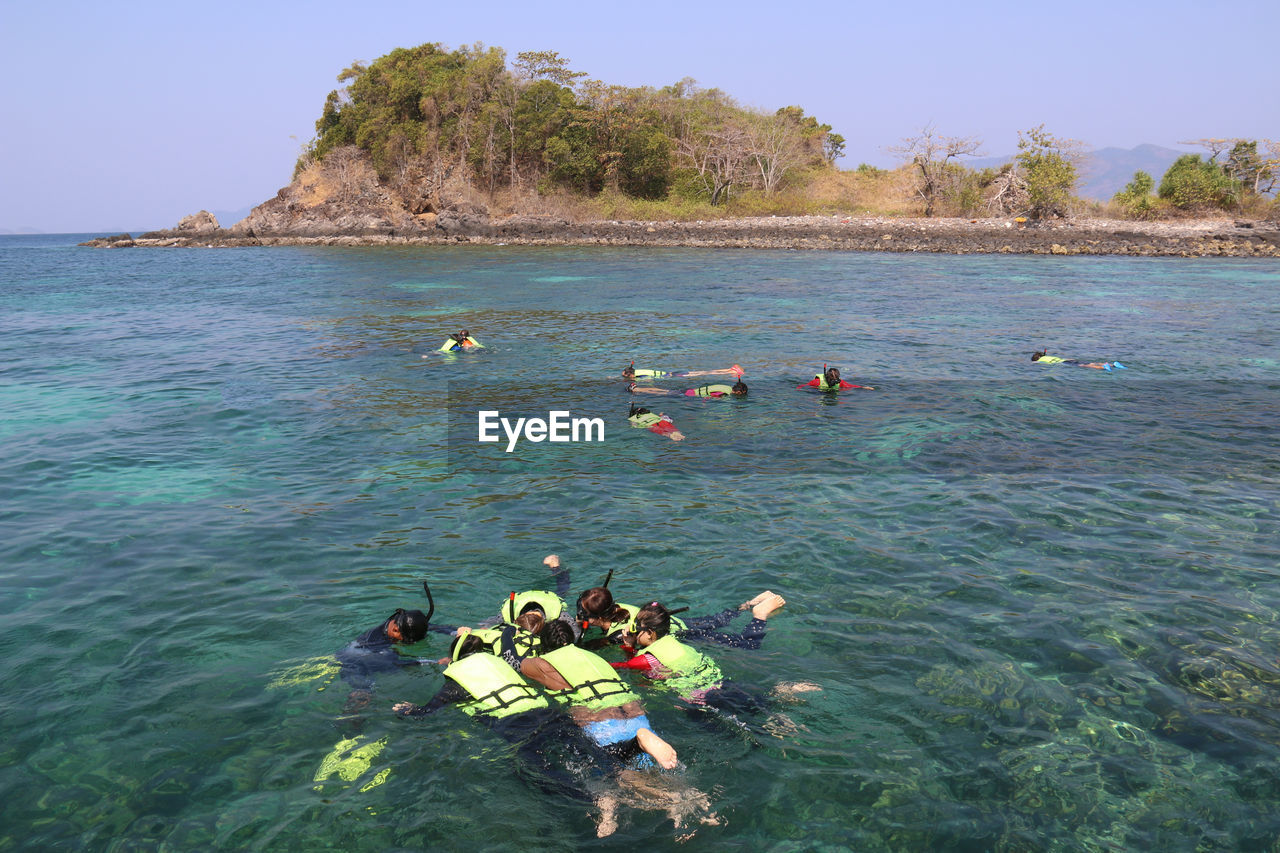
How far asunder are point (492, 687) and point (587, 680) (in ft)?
2.61

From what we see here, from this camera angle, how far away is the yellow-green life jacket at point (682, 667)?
6.69m

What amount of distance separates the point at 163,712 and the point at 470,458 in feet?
22.2

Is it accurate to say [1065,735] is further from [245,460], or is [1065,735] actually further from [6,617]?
[245,460]

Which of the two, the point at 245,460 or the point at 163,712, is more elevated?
the point at 245,460

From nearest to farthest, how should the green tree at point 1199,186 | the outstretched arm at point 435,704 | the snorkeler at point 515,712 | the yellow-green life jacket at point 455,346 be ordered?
the snorkeler at point 515,712
the outstretched arm at point 435,704
the yellow-green life jacket at point 455,346
the green tree at point 1199,186

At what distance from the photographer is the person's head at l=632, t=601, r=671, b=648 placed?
22.7 feet

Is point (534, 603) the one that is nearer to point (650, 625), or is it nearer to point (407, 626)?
point (650, 625)

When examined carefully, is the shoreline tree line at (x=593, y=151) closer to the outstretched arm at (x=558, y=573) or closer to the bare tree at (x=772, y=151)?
the bare tree at (x=772, y=151)

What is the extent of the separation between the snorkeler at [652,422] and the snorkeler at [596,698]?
783 cm

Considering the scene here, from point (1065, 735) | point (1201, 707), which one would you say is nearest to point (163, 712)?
point (1065, 735)

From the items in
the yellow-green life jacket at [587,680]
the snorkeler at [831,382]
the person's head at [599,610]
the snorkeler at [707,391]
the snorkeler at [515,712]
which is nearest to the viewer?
the snorkeler at [515,712]

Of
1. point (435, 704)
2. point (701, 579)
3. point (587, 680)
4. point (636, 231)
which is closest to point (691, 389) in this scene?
point (701, 579)

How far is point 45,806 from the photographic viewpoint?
5.53m

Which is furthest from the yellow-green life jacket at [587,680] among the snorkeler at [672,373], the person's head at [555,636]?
the snorkeler at [672,373]
